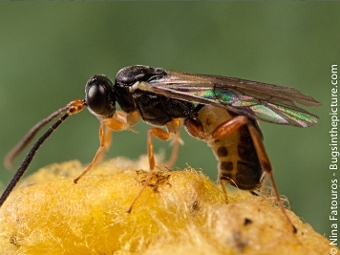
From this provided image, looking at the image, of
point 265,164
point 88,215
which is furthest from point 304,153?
point 88,215

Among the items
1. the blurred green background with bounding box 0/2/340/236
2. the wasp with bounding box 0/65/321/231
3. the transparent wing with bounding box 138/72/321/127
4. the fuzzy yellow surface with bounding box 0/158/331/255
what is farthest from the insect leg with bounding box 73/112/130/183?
the blurred green background with bounding box 0/2/340/236

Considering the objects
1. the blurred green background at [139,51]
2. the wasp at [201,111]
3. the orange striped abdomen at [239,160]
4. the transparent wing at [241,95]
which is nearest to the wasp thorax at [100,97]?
the wasp at [201,111]

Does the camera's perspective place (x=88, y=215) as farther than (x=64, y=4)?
No

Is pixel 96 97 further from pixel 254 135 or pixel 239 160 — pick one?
Answer: pixel 254 135

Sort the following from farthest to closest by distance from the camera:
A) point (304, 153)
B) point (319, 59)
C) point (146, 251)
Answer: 1. point (319, 59)
2. point (304, 153)
3. point (146, 251)

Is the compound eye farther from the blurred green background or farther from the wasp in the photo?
the blurred green background

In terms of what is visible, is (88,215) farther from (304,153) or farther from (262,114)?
(304,153)
